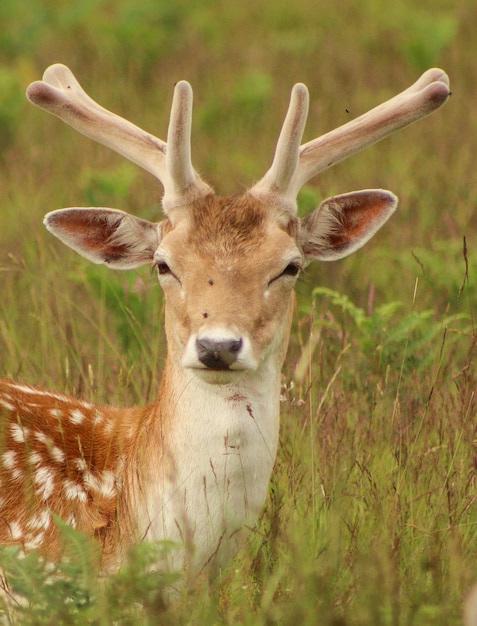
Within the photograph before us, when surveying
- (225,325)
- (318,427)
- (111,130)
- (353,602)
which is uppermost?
(111,130)

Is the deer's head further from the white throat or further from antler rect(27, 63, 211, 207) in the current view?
the white throat

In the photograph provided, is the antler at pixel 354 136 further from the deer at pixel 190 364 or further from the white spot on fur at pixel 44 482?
the white spot on fur at pixel 44 482

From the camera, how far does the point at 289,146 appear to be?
13.4 feet

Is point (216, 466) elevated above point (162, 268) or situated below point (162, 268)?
below

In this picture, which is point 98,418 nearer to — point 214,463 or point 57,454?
point 57,454

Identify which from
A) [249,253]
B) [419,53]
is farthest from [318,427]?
[419,53]

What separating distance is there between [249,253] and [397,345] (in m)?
1.72

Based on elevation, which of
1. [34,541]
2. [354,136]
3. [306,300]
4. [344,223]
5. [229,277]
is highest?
[354,136]

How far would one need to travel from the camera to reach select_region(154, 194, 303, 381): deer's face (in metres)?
3.72

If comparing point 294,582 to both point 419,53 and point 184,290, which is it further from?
point 419,53

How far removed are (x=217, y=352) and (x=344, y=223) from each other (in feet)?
3.39

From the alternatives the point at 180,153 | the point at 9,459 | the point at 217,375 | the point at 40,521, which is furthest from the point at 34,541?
the point at 180,153

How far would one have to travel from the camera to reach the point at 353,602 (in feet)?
11.6

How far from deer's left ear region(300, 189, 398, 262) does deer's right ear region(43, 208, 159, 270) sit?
1.72 feet
